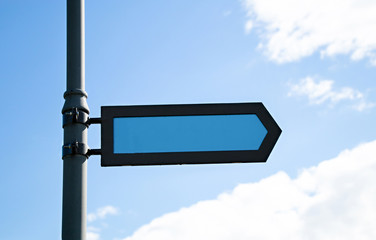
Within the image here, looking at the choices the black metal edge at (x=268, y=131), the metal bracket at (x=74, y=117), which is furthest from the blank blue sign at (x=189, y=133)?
the metal bracket at (x=74, y=117)

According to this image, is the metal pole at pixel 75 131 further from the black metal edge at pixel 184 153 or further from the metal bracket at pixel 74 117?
the black metal edge at pixel 184 153

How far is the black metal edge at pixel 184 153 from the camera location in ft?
6.82

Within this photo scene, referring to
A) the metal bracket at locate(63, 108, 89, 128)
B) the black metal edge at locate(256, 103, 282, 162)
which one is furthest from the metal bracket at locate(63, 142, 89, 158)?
the black metal edge at locate(256, 103, 282, 162)

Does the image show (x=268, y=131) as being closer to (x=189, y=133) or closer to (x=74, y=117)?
(x=189, y=133)

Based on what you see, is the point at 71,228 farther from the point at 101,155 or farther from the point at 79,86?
the point at 79,86

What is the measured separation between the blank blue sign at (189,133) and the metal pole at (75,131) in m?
0.24

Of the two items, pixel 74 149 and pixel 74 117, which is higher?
pixel 74 117

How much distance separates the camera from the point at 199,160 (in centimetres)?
212

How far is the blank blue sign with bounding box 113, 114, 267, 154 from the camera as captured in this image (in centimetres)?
214

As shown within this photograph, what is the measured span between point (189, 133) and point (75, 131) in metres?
0.58

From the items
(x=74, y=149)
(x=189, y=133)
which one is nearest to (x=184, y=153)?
(x=189, y=133)

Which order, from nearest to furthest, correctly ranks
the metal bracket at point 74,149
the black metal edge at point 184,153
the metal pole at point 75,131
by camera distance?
the metal pole at point 75,131, the metal bracket at point 74,149, the black metal edge at point 184,153

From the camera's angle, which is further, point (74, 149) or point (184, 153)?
point (184, 153)

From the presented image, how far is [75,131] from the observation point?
6.34ft
